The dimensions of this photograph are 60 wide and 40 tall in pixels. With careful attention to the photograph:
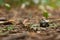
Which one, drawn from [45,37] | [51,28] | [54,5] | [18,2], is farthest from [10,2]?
[45,37]

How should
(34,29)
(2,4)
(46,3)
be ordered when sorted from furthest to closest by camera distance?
(46,3) → (2,4) → (34,29)

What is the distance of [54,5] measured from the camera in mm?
4504

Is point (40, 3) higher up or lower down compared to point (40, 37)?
higher up

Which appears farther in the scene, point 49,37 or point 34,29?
point 34,29

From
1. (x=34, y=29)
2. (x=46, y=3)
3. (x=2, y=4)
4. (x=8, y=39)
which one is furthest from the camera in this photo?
(x=46, y=3)

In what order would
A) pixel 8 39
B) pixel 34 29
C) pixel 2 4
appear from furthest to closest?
pixel 2 4, pixel 34 29, pixel 8 39

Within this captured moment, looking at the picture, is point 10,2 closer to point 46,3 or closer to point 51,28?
point 46,3

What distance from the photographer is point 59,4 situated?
14.3 feet

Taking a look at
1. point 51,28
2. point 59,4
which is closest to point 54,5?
point 59,4

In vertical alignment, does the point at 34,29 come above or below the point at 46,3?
below

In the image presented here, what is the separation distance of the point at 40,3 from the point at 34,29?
245 centimetres

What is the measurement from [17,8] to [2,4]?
31cm

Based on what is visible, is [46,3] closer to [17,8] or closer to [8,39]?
[17,8]

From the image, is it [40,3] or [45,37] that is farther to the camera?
[40,3]
